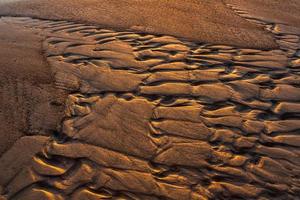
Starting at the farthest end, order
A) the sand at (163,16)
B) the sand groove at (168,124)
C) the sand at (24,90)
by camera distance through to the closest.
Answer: the sand at (163,16) < the sand at (24,90) < the sand groove at (168,124)

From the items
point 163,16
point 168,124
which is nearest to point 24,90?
point 168,124

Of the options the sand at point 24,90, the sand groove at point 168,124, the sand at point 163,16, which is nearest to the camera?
the sand groove at point 168,124

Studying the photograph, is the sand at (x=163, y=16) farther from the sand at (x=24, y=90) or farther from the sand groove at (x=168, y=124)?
the sand at (x=24, y=90)

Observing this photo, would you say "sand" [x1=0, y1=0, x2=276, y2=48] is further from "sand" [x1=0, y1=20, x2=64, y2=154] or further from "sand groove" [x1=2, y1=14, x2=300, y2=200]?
"sand" [x1=0, y1=20, x2=64, y2=154]

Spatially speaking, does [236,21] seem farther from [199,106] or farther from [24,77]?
[24,77]

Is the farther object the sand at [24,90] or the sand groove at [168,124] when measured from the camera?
the sand at [24,90]

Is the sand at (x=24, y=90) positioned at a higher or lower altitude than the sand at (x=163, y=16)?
lower

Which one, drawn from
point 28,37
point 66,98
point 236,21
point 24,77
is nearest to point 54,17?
point 28,37

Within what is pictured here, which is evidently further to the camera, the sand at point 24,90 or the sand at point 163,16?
the sand at point 163,16

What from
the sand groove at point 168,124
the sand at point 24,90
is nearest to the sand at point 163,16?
the sand groove at point 168,124
